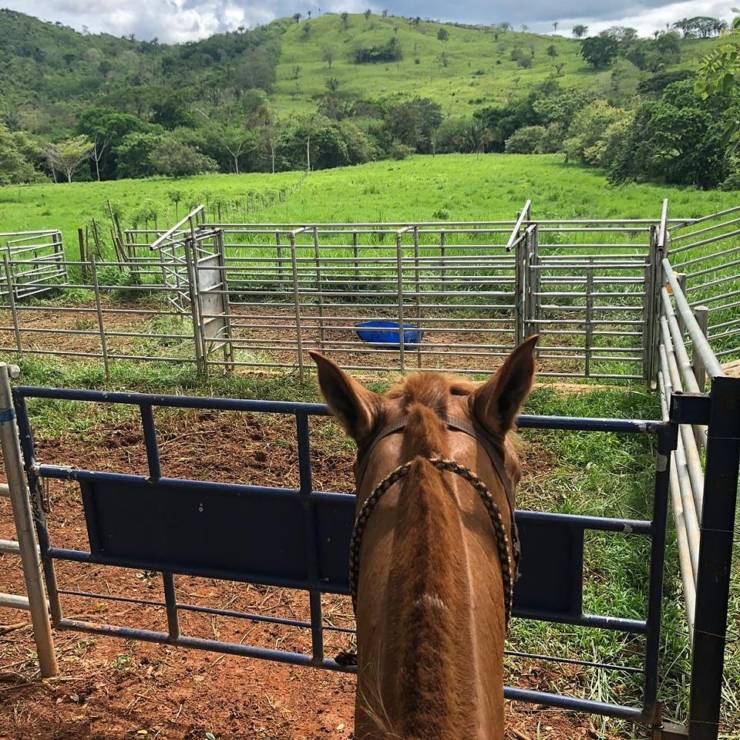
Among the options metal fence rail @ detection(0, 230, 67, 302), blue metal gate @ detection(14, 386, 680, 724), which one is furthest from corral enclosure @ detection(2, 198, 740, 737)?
metal fence rail @ detection(0, 230, 67, 302)

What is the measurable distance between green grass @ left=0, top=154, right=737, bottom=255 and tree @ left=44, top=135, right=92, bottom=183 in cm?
1070

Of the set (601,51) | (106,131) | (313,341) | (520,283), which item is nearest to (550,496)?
(520,283)

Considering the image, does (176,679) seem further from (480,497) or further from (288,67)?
(288,67)

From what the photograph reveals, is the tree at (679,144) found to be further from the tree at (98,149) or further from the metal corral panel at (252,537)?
the tree at (98,149)

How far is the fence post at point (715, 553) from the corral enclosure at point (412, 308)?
3.10 m

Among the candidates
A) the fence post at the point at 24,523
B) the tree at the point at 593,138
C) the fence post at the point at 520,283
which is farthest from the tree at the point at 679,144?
the fence post at the point at 24,523

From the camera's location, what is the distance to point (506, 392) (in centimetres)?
147

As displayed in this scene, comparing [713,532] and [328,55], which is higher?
[328,55]

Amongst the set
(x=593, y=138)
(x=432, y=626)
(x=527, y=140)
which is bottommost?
(x=432, y=626)

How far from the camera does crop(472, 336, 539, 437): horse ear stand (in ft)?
4.66

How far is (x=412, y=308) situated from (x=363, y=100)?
66.9 meters

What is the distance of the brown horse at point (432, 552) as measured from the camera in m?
1.04

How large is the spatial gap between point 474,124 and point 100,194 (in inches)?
1199

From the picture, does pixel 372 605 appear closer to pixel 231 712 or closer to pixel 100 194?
pixel 231 712
